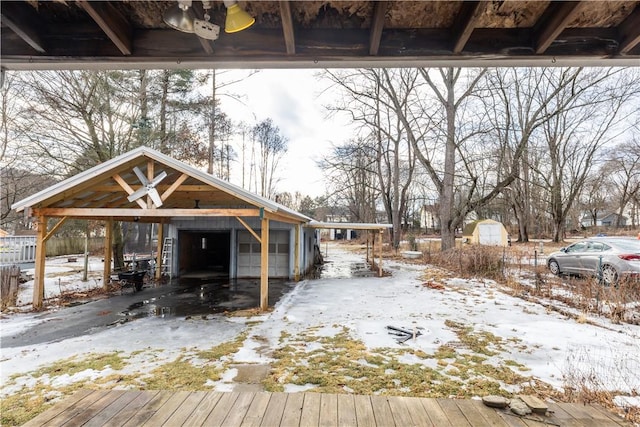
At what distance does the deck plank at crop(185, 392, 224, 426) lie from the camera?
86.4 inches

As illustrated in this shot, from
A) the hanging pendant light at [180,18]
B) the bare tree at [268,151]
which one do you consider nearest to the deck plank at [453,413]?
the hanging pendant light at [180,18]

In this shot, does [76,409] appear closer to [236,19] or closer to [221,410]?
[221,410]

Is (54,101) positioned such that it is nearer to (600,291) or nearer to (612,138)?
(600,291)

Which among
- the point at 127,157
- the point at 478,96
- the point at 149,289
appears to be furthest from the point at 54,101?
the point at 478,96

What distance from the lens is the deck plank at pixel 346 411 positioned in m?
2.19

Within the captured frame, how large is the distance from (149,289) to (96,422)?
368 inches

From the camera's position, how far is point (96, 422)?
2.20m

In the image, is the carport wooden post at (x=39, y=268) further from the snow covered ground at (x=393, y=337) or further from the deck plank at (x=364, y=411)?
the deck plank at (x=364, y=411)

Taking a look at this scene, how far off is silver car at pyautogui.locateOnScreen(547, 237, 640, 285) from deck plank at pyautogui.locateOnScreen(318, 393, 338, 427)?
26.5ft

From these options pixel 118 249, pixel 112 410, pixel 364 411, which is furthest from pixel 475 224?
pixel 112 410

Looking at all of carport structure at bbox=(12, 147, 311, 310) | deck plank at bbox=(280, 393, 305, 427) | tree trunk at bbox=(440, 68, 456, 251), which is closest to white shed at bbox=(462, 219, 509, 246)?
tree trunk at bbox=(440, 68, 456, 251)

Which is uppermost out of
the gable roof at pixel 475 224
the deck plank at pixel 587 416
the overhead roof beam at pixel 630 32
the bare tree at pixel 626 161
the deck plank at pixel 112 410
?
the bare tree at pixel 626 161

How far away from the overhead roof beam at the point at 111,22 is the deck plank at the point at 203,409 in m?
2.38

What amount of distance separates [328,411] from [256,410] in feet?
1.71
